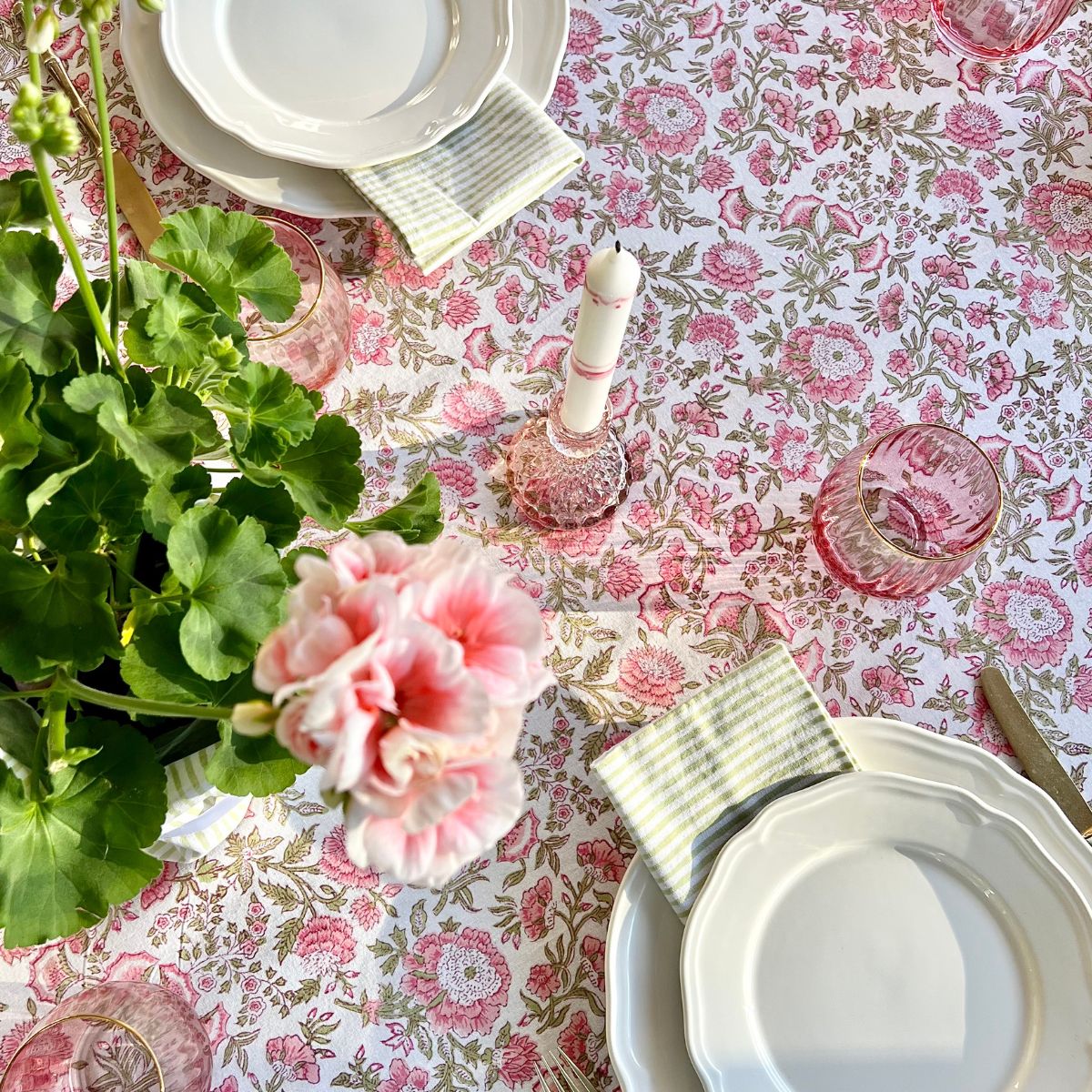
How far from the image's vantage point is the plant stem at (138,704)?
1.27 ft

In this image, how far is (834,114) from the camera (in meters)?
0.96

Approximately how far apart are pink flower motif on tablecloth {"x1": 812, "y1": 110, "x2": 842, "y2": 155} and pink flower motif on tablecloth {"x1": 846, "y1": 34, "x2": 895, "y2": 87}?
0.06m

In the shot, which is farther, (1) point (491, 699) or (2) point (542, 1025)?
(2) point (542, 1025)

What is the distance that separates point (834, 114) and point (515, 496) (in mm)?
523

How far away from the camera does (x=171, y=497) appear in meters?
0.46

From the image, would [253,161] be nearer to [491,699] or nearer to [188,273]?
[188,273]

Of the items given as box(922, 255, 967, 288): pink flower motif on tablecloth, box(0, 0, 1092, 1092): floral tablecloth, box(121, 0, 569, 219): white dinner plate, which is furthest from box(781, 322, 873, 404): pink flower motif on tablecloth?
box(121, 0, 569, 219): white dinner plate

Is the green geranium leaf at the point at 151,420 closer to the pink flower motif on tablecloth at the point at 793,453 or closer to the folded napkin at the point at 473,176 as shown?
the folded napkin at the point at 473,176

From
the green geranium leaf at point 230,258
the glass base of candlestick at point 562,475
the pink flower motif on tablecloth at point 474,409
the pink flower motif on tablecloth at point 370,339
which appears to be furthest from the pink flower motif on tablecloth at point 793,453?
the green geranium leaf at point 230,258

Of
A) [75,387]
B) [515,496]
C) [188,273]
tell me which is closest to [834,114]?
[515,496]

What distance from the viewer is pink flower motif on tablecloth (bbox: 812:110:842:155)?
0.95m

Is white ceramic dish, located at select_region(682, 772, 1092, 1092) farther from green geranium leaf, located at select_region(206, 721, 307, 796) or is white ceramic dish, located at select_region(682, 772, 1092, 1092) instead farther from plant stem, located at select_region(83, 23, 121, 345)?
plant stem, located at select_region(83, 23, 121, 345)

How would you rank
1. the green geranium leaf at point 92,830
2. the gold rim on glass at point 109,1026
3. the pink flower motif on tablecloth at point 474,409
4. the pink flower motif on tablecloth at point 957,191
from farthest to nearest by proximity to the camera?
the pink flower motif on tablecloth at point 957,191
the pink flower motif on tablecloth at point 474,409
the gold rim on glass at point 109,1026
the green geranium leaf at point 92,830

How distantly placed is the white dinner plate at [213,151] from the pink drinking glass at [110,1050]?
62 centimetres
